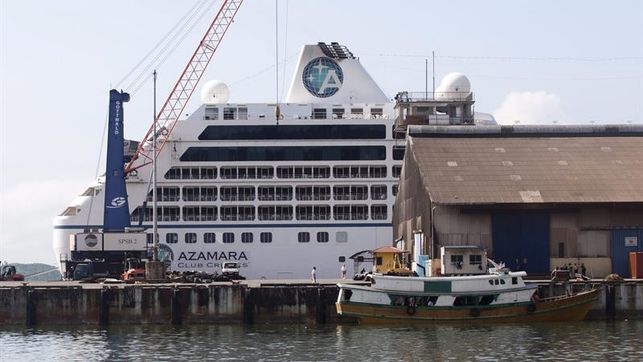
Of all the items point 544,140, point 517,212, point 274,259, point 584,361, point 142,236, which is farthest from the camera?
point 274,259

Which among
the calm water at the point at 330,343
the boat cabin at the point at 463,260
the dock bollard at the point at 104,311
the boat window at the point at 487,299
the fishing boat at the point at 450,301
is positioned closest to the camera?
the calm water at the point at 330,343

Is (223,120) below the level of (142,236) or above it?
above

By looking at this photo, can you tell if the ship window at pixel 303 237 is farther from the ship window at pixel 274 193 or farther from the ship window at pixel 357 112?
the ship window at pixel 357 112

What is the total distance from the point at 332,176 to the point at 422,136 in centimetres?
1793

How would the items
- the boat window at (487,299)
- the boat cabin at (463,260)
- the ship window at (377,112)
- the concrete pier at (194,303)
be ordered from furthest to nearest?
1. the ship window at (377,112)
2. the boat cabin at (463,260)
3. the concrete pier at (194,303)
4. the boat window at (487,299)

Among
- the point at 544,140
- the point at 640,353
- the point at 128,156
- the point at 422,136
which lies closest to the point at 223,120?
the point at 128,156

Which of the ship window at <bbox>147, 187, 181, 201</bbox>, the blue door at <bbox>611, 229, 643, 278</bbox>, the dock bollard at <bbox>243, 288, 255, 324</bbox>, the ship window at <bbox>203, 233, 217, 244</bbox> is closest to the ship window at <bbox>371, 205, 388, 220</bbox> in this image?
the ship window at <bbox>203, 233, 217, 244</bbox>

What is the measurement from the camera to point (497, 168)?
8550 centimetres

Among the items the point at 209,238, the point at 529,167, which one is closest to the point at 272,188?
the point at 209,238

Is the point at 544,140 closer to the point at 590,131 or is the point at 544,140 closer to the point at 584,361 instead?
the point at 590,131

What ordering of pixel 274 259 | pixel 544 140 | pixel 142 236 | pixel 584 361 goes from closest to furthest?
pixel 584 361, pixel 544 140, pixel 142 236, pixel 274 259

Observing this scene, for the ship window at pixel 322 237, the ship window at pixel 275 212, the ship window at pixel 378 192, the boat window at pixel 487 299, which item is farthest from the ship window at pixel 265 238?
the boat window at pixel 487 299

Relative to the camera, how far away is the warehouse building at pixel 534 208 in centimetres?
8156

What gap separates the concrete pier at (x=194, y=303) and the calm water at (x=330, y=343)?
1193mm
